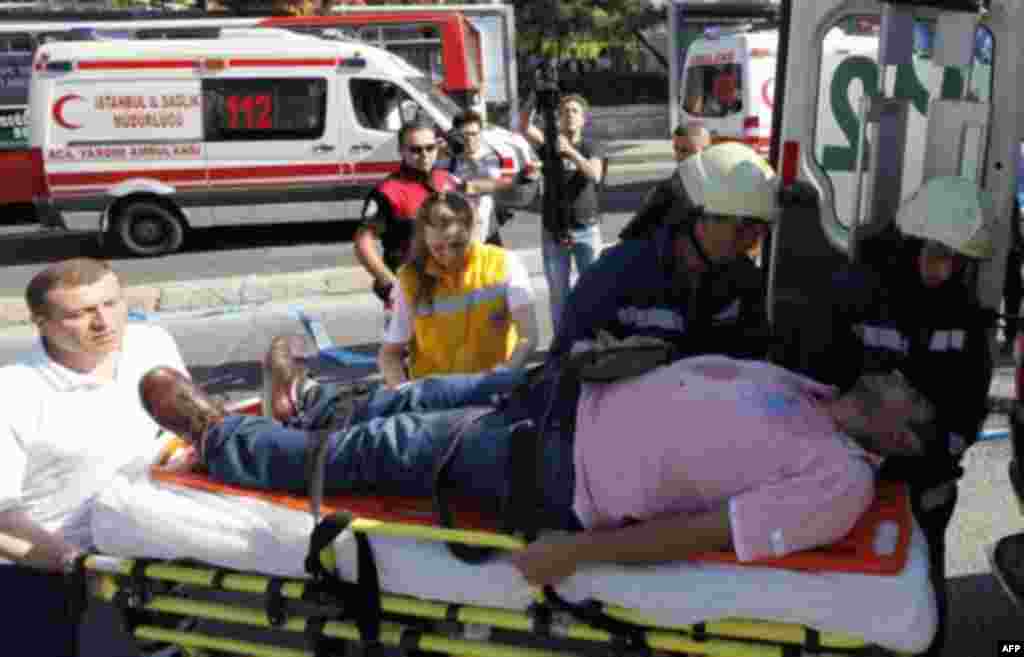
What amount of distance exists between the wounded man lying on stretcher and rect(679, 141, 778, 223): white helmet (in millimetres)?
484

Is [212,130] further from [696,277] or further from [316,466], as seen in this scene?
[316,466]

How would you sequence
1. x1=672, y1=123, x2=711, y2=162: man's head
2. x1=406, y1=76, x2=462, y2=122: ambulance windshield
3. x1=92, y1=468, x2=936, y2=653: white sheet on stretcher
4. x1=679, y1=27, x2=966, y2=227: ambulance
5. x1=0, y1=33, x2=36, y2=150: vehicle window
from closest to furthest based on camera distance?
x1=92, y1=468, x2=936, y2=653: white sheet on stretcher < x1=679, y1=27, x2=966, y2=227: ambulance < x1=672, y1=123, x2=711, y2=162: man's head < x1=406, y1=76, x2=462, y2=122: ambulance windshield < x1=0, y1=33, x2=36, y2=150: vehicle window

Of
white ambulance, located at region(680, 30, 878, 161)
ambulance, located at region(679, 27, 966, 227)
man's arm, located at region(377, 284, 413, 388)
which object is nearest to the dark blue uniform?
ambulance, located at region(679, 27, 966, 227)

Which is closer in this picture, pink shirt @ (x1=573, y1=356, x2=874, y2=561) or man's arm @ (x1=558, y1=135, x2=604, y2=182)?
pink shirt @ (x1=573, y1=356, x2=874, y2=561)

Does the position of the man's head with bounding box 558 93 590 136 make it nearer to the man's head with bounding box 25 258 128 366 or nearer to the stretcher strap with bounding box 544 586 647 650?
the man's head with bounding box 25 258 128 366

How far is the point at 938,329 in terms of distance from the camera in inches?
104

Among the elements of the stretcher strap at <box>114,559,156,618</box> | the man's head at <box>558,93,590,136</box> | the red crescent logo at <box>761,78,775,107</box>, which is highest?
the red crescent logo at <box>761,78,775,107</box>

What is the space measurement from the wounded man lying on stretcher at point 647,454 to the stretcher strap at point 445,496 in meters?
0.01

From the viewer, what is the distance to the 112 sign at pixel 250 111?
40.2ft

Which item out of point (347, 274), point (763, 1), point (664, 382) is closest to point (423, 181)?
point (664, 382)

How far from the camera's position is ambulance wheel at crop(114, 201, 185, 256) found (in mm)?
12453

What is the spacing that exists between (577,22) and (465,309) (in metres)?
24.7

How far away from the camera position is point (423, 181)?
5.31 m

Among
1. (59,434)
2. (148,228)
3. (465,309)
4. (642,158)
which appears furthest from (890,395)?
(642,158)
